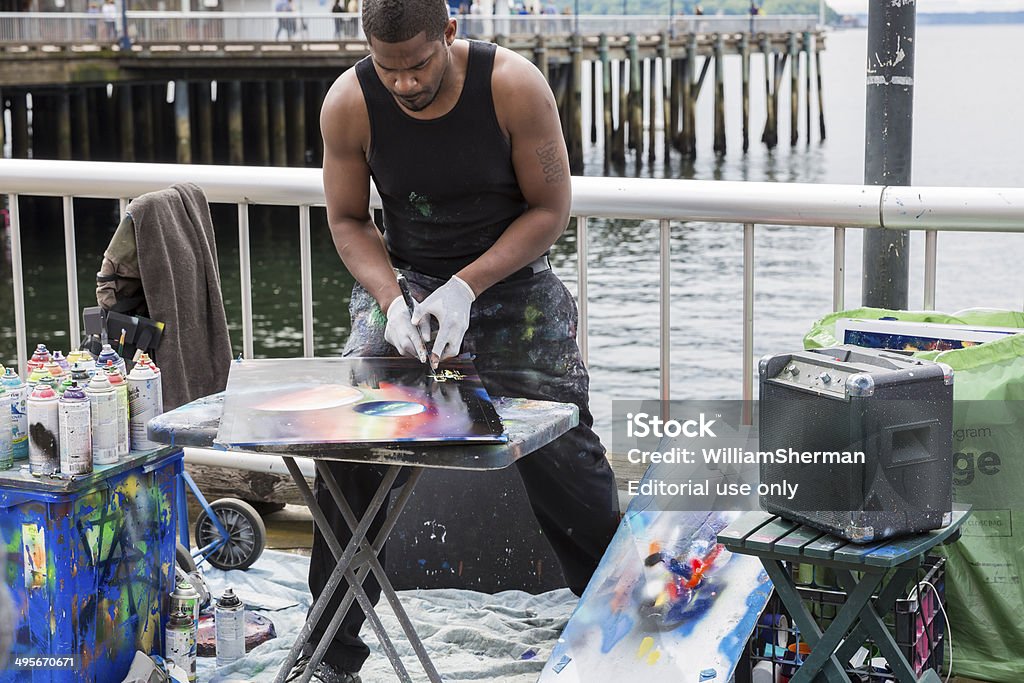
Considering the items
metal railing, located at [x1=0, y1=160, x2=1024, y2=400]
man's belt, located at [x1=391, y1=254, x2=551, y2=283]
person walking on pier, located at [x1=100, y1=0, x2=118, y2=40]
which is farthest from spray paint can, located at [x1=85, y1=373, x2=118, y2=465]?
person walking on pier, located at [x1=100, y1=0, x2=118, y2=40]

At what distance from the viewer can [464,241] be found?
11.1 ft

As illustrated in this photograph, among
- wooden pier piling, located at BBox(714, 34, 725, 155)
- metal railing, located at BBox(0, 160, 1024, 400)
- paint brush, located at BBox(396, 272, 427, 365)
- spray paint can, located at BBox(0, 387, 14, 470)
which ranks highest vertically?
wooden pier piling, located at BBox(714, 34, 725, 155)

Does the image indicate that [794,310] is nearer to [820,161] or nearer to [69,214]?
[69,214]

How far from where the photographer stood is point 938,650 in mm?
3178

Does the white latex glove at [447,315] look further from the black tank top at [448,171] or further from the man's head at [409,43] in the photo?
the man's head at [409,43]

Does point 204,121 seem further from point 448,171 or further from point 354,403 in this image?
point 354,403

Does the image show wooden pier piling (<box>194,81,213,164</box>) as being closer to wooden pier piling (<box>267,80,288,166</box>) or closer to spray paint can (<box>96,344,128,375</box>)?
wooden pier piling (<box>267,80,288,166</box>)

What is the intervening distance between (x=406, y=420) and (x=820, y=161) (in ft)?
122

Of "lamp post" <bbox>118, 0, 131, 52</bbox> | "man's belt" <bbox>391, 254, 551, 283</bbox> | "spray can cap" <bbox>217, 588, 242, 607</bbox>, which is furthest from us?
"lamp post" <bbox>118, 0, 131, 52</bbox>

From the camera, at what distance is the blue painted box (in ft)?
9.96

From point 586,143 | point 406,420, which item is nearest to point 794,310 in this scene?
point 406,420

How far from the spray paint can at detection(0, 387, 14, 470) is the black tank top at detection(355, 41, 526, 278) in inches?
40.0

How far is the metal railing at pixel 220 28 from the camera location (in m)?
27.5

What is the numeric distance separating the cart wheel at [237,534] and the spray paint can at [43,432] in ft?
3.67
